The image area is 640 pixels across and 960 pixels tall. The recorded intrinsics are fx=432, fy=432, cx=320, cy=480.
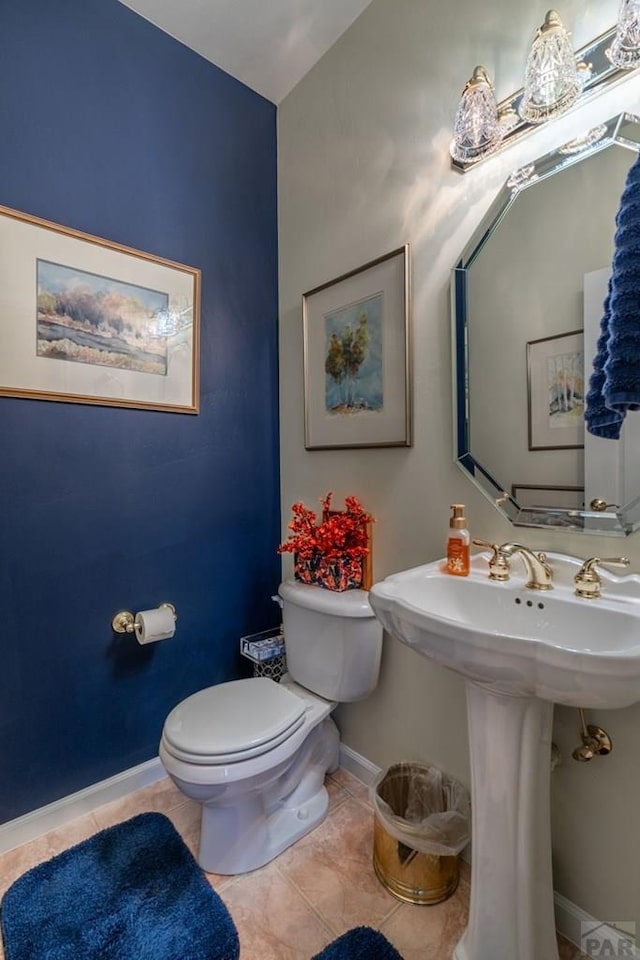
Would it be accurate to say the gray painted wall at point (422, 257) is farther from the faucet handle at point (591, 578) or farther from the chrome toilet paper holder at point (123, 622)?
the chrome toilet paper holder at point (123, 622)

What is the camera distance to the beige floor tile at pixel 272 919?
102cm

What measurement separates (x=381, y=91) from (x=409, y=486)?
1.33 m

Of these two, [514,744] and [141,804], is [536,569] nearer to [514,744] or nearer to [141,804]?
[514,744]

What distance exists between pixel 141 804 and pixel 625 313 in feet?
6.58

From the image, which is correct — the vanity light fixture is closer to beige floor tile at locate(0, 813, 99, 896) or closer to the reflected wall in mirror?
the reflected wall in mirror

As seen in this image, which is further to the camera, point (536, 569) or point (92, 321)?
point (92, 321)

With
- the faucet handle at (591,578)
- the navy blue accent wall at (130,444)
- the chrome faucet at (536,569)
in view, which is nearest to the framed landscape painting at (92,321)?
the navy blue accent wall at (130,444)

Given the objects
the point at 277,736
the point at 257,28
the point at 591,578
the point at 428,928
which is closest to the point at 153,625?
the point at 277,736

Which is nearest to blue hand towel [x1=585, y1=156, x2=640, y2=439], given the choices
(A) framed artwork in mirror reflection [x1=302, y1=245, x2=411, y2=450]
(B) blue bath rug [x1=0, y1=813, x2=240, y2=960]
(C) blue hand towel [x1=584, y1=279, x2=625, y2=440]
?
(C) blue hand towel [x1=584, y1=279, x2=625, y2=440]

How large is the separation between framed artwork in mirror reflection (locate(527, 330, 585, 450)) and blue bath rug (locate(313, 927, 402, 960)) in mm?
1244

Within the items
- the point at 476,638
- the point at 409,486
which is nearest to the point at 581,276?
the point at 409,486

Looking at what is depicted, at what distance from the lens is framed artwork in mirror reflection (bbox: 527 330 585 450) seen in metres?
1.03

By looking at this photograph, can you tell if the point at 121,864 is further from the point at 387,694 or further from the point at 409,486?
the point at 409,486

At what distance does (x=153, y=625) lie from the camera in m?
1.48
